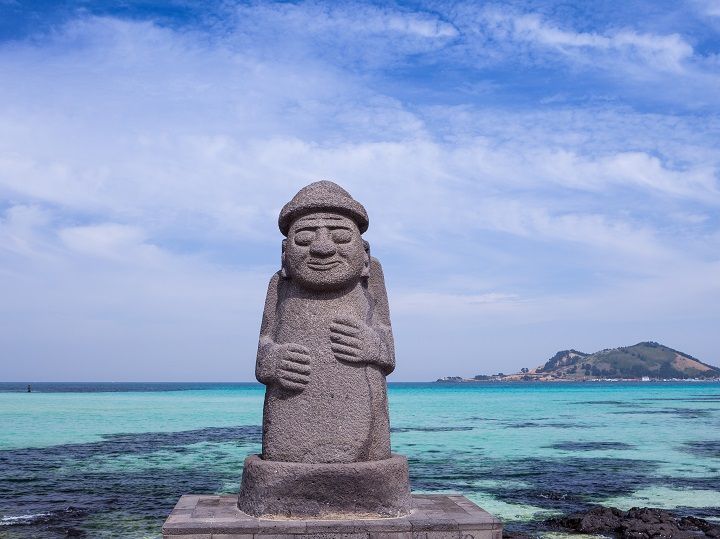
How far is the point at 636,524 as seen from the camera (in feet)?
34.4

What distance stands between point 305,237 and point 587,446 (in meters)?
18.3

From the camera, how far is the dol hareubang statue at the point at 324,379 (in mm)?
6391

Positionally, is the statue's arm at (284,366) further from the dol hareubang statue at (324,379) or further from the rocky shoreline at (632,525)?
the rocky shoreline at (632,525)

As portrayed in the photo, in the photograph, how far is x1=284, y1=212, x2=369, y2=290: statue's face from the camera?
22.4ft

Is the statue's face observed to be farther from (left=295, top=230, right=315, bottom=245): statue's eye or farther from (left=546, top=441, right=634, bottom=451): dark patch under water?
(left=546, top=441, right=634, bottom=451): dark patch under water

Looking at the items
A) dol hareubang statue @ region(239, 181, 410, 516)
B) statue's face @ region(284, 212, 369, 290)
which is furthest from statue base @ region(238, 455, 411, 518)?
statue's face @ region(284, 212, 369, 290)

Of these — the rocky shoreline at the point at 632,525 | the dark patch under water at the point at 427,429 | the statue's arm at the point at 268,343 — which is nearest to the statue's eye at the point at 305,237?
the statue's arm at the point at 268,343

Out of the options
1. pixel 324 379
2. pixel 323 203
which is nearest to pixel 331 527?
pixel 324 379

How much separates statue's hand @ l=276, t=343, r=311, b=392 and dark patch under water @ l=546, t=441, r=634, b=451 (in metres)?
16.9

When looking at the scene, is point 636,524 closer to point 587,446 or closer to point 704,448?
point 587,446

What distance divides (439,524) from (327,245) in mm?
2470

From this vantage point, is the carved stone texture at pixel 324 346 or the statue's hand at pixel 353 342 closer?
the carved stone texture at pixel 324 346

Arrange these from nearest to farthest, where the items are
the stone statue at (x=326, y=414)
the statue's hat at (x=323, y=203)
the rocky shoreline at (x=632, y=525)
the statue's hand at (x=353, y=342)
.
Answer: the stone statue at (x=326, y=414)
the statue's hand at (x=353, y=342)
the statue's hat at (x=323, y=203)
the rocky shoreline at (x=632, y=525)

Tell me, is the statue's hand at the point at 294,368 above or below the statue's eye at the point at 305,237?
below
